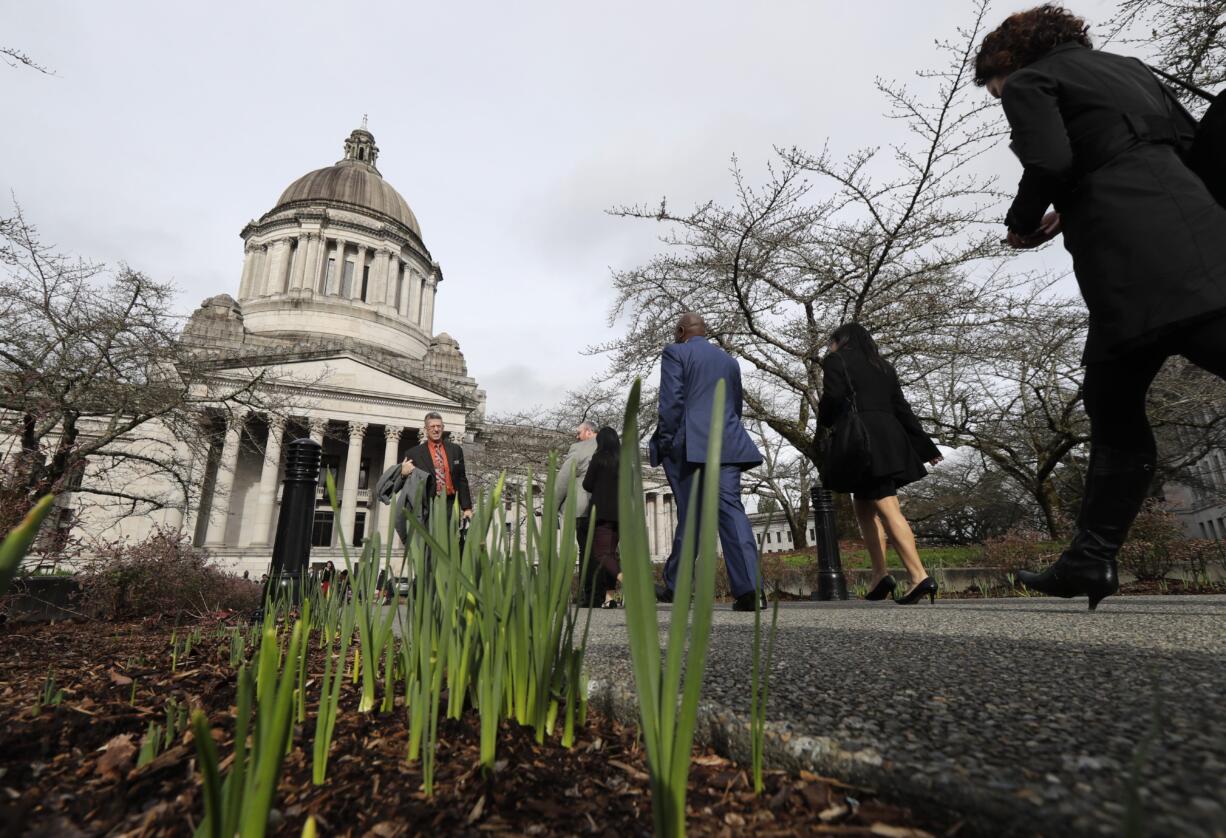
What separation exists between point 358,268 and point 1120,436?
4864cm

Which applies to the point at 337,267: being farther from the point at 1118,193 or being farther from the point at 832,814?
the point at 832,814

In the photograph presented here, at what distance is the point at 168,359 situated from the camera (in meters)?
10.8

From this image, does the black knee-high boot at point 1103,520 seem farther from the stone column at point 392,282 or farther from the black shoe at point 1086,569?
the stone column at point 392,282

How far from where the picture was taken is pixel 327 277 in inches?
1718

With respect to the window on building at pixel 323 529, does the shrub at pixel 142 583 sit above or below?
below

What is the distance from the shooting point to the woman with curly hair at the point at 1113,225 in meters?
1.76

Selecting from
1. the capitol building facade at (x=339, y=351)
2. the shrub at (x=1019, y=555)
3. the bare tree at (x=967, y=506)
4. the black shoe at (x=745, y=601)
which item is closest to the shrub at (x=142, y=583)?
the black shoe at (x=745, y=601)

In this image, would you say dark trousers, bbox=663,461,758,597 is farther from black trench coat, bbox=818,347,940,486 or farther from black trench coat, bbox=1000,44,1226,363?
black trench coat, bbox=1000,44,1226,363

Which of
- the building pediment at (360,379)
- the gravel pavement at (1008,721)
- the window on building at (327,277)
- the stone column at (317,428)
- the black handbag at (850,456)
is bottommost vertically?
the gravel pavement at (1008,721)

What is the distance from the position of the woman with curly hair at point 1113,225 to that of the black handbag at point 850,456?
1.69 meters

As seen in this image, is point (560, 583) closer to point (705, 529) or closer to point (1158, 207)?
point (705, 529)

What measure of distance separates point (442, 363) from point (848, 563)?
38407mm

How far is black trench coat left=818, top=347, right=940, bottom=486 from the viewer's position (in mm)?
4258

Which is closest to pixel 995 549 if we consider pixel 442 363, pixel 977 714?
pixel 977 714
